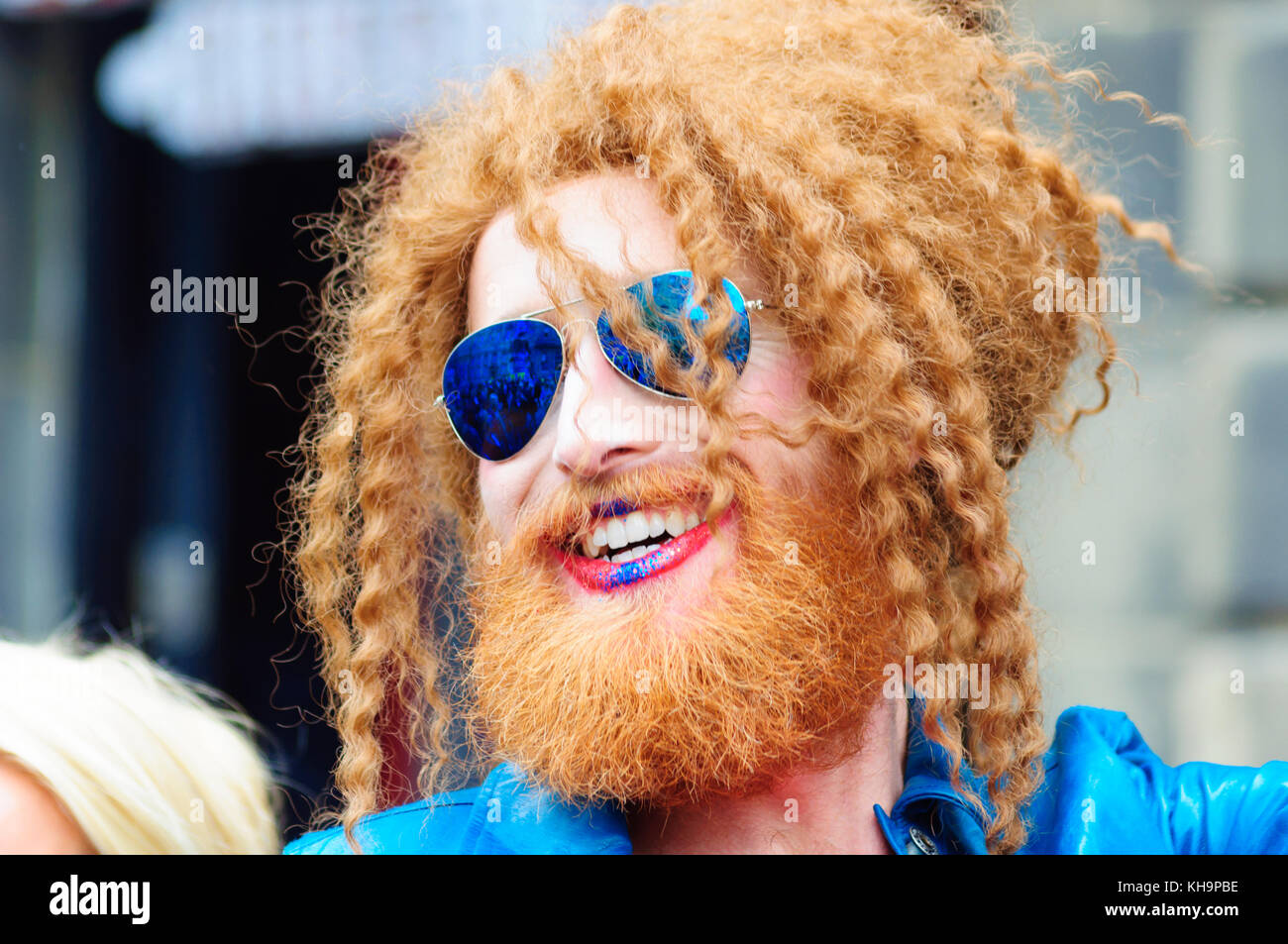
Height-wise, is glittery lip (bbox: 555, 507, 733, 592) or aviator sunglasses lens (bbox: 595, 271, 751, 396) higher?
aviator sunglasses lens (bbox: 595, 271, 751, 396)

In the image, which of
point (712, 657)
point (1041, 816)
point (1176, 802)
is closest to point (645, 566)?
point (712, 657)

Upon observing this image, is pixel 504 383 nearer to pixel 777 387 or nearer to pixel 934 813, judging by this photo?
pixel 777 387

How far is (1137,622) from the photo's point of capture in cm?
320

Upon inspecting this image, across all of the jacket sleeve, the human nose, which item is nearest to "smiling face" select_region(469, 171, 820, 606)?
the human nose

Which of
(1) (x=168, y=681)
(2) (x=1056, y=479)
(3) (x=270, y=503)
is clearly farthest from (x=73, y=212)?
(2) (x=1056, y=479)

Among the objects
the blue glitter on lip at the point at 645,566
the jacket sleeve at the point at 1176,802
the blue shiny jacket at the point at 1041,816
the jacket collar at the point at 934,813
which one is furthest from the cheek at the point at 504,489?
the jacket sleeve at the point at 1176,802

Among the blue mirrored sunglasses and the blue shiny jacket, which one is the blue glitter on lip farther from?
the blue shiny jacket

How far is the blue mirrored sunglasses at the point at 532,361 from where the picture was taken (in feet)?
5.60

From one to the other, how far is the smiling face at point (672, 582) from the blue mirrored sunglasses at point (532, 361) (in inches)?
1.1

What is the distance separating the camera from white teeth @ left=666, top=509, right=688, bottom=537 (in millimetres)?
1737

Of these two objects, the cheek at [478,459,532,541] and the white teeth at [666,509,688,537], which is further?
the cheek at [478,459,532,541]

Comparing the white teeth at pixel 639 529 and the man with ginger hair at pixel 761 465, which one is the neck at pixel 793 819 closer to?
the man with ginger hair at pixel 761 465

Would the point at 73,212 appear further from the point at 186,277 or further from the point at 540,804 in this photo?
the point at 540,804

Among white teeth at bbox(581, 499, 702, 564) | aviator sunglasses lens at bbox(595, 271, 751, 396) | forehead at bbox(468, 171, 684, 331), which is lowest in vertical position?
white teeth at bbox(581, 499, 702, 564)
